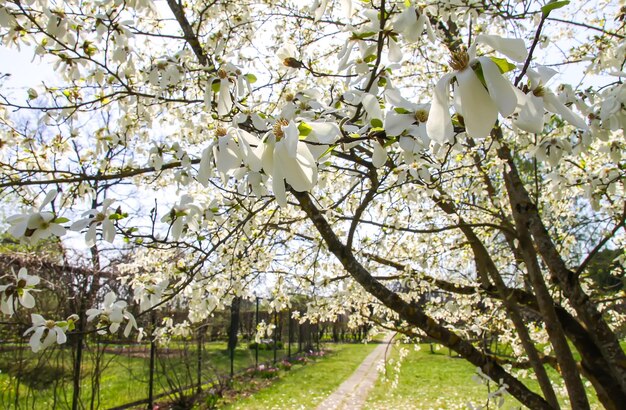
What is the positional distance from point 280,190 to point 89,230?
1.11 meters

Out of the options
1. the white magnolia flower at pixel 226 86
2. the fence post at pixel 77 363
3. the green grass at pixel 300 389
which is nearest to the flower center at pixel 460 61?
the white magnolia flower at pixel 226 86

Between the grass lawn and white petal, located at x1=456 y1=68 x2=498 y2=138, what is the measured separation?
529 cm

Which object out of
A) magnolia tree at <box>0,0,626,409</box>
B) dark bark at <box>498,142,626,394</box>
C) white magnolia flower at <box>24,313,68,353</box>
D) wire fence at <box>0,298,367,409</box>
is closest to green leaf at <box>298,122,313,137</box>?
magnolia tree at <box>0,0,626,409</box>

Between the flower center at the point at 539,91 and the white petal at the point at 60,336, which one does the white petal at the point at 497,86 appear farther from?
the white petal at the point at 60,336

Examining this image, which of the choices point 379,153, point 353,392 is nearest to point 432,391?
point 353,392

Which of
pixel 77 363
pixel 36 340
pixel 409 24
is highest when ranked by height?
pixel 409 24

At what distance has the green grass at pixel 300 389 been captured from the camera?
7130mm

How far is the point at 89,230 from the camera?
58.1 inches

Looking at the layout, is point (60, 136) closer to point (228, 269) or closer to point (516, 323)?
point (228, 269)

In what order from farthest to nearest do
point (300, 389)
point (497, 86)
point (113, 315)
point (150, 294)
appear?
point (300, 389)
point (150, 294)
point (113, 315)
point (497, 86)

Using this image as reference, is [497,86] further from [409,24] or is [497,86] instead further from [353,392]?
[353,392]

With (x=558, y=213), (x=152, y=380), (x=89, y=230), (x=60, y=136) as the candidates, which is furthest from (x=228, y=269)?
(x=152, y=380)

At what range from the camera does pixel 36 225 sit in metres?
1.38

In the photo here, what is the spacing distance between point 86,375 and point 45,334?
436 cm
